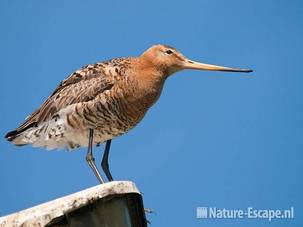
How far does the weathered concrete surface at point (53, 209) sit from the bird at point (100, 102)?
5.43 metres

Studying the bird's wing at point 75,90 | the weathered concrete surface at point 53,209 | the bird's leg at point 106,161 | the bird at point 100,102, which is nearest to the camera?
the weathered concrete surface at point 53,209

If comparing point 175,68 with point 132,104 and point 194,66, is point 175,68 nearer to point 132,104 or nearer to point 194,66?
point 194,66

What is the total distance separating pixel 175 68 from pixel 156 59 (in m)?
0.34

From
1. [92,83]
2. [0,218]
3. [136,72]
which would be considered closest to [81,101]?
[92,83]

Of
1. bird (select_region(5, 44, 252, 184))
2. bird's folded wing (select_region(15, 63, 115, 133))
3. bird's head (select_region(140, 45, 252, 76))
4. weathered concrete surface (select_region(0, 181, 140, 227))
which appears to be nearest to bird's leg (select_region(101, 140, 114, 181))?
bird (select_region(5, 44, 252, 184))

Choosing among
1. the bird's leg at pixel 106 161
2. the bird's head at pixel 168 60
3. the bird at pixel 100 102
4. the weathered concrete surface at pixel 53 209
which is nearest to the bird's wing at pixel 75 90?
the bird at pixel 100 102

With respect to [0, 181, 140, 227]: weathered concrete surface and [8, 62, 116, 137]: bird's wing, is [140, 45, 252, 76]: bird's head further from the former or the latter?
[0, 181, 140, 227]: weathered concrete surface

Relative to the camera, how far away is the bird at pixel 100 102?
10.1 metres

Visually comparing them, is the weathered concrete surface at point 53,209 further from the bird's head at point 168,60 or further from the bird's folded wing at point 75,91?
the bird's head at point 168,60

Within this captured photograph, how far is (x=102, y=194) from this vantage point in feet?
15.3

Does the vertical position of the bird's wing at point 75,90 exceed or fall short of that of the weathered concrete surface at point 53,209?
it exceeds it

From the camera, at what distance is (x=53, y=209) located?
442 cm

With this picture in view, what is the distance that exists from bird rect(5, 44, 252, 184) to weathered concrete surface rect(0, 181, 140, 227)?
543cm

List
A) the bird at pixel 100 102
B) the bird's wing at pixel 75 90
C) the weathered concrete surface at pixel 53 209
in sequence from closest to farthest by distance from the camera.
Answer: the weathered concrete surface at pixel 53 209 → the bird at pixel 100 102 → the bird's wing at pixel 75 90
